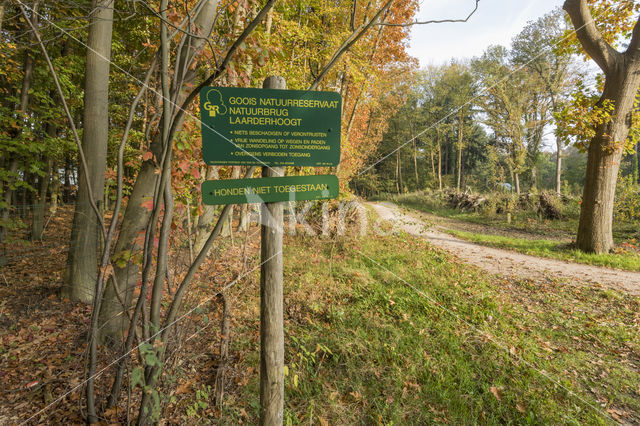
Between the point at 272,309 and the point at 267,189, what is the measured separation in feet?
2.59

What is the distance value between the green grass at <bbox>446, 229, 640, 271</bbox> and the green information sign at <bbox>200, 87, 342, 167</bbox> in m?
7.87

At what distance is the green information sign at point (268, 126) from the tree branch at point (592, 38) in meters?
8.62

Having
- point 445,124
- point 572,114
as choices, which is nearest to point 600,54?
point 572,114

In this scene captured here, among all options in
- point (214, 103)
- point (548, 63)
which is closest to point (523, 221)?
point (548, 63)

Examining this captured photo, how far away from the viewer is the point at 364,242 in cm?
693

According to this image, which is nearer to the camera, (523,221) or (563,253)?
(563,253)

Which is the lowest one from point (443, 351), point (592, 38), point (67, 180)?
point (443, 351)

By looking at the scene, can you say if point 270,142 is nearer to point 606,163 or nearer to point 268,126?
point 268,126

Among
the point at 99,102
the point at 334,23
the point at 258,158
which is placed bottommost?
the point at 258,158

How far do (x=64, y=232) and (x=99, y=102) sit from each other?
2.21m

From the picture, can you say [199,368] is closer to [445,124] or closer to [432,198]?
[432,198]

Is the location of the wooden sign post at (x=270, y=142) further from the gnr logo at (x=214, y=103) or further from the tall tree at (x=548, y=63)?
the tall tree at (x=548, y=63)

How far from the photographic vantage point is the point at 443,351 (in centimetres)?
317

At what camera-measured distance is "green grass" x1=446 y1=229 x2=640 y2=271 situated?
6072 millimetres
